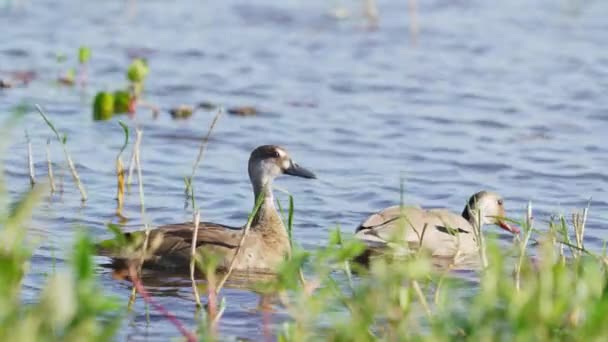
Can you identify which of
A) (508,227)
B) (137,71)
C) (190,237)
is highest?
(137,71)

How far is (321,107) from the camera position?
14047mm

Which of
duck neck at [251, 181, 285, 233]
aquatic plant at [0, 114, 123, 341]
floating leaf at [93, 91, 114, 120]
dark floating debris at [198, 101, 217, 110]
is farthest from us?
dark floating debris at [198, 101, 217, 110]

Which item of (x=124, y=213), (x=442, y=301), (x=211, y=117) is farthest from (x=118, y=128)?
(x=442, y=301)

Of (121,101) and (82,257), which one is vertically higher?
(82,257)

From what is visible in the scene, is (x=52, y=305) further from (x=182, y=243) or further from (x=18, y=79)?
(x=18, y=79)

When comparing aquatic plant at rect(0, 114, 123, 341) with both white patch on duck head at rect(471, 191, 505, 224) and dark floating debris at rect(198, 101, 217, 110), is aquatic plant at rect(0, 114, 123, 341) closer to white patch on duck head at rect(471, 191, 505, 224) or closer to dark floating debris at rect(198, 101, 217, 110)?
white patch on duck head at rect(471, 191, 505, 224)

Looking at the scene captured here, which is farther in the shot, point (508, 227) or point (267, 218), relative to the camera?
point (508, 227)

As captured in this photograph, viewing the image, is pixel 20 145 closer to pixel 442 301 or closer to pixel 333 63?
pixel 333 63

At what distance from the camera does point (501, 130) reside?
13.1 meters

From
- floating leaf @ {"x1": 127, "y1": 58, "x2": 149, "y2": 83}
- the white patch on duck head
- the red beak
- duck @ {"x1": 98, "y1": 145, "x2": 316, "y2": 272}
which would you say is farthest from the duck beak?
floating leaf @ {"x1": 127, "y1": 58, "x2": 149, "y2": 83}

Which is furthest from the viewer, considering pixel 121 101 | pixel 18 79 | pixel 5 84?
pixel 18 79

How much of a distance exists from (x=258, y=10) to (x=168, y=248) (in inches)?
417

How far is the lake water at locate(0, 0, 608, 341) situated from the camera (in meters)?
10.4

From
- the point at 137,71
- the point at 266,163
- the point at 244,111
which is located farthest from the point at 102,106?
the point at 266,163
